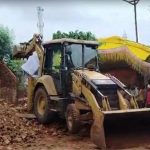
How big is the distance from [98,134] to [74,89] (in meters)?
1.98

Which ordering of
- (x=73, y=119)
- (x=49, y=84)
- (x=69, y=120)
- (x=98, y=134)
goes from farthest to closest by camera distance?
(x=49, y=84) < (x=69, y=120) < (x=73, y=119) < (x=98, y=134)

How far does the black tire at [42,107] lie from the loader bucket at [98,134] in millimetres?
2407

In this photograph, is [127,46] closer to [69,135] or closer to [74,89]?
[74,89]

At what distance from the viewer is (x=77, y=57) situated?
10.6 meters

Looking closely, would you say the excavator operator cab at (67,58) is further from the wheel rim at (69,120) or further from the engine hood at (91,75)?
the wheel rim at (69,120)

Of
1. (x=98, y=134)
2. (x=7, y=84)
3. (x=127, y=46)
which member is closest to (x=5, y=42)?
(x=7, y=84)

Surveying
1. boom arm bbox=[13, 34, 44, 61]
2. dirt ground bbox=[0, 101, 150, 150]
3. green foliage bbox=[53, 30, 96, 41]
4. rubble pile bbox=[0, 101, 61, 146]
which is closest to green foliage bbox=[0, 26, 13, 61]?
green foliage bbox=[53, 30, 96, 41]

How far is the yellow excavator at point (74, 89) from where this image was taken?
922 cm

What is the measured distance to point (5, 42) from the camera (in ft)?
56.4

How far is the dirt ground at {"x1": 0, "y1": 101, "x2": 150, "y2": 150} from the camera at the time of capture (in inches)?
347

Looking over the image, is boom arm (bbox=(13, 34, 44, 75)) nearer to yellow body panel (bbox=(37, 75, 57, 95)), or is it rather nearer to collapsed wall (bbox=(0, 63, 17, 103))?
yellow body panel (bbox=(37, 75, 57, 95))

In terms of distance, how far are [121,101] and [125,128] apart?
2.10 ft

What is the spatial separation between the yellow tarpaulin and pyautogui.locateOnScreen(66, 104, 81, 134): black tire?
503 centimetres

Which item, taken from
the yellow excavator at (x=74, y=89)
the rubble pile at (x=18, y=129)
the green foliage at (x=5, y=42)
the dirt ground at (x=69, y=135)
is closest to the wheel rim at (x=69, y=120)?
the yellow excavator at (x=74, y=89)
